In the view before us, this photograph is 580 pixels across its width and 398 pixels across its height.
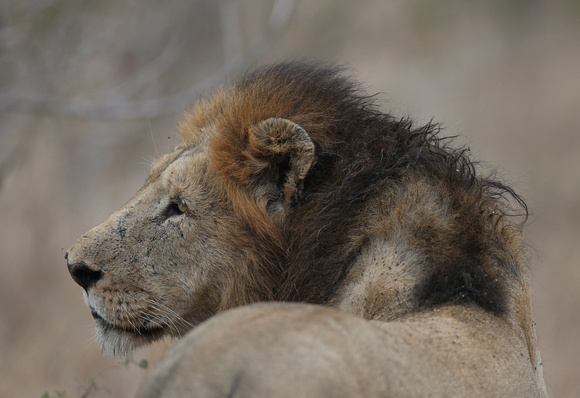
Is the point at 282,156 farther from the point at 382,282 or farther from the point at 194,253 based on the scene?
the point at 382,282

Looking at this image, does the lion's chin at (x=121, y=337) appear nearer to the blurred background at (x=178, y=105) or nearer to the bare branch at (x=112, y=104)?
the blurred background at (x=178, y=105)

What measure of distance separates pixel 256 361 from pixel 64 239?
10.3 m

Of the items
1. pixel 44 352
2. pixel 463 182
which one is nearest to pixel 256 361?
pixel 463 182

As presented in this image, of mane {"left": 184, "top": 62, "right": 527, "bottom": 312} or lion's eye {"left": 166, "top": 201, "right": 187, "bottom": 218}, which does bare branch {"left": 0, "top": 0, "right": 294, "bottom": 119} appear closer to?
mane {"left": 184, "top": 62, "right": 527, "bottom": 312}

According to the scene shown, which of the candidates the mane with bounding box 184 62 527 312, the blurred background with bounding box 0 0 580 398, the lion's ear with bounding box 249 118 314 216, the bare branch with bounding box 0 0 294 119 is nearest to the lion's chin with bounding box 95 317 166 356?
the blurred background with bounding box 0 0 580 398

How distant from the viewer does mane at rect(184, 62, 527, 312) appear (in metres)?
3.35

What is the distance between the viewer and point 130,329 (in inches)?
156

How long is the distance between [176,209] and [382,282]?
3.99 feet

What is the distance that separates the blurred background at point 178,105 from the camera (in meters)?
8.30

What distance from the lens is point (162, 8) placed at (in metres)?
12.8

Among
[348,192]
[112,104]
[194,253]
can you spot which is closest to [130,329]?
[194,253]

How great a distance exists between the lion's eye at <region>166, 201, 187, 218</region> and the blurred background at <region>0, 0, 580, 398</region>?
0.99m

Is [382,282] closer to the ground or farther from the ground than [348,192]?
closer to the ground

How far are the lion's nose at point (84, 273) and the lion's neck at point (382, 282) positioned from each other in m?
1.16
